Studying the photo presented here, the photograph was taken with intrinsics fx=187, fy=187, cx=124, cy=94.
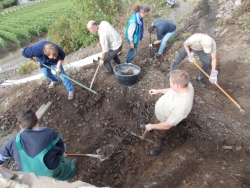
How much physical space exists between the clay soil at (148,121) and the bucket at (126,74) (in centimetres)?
19

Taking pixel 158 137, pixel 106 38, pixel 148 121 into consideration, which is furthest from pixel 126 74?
pixel 158 137

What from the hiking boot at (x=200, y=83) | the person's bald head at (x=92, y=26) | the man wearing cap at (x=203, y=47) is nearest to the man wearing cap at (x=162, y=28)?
the man wearing cap at (x=203, y=47)

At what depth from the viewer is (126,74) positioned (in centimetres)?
491

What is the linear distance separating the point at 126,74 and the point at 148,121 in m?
1.43

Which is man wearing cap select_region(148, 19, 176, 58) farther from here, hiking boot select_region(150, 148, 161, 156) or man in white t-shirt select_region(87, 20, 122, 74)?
hiking boot select_region(150, 148, 161, 156)

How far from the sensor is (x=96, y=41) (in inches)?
389

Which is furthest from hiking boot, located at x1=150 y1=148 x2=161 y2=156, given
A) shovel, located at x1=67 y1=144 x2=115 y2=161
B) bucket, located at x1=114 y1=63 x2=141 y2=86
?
bucket, located at x1=114 y1=63 x2=141 y2=86

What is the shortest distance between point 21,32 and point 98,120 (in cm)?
1757

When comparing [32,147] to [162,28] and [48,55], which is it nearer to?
[48,55]

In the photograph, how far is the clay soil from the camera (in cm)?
288

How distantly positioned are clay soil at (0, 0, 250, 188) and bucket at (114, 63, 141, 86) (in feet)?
0.61

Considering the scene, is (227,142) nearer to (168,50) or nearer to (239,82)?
(239,82)

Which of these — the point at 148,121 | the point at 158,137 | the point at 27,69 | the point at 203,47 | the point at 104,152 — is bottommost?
the point at 27,69

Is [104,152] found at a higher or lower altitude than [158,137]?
lower
